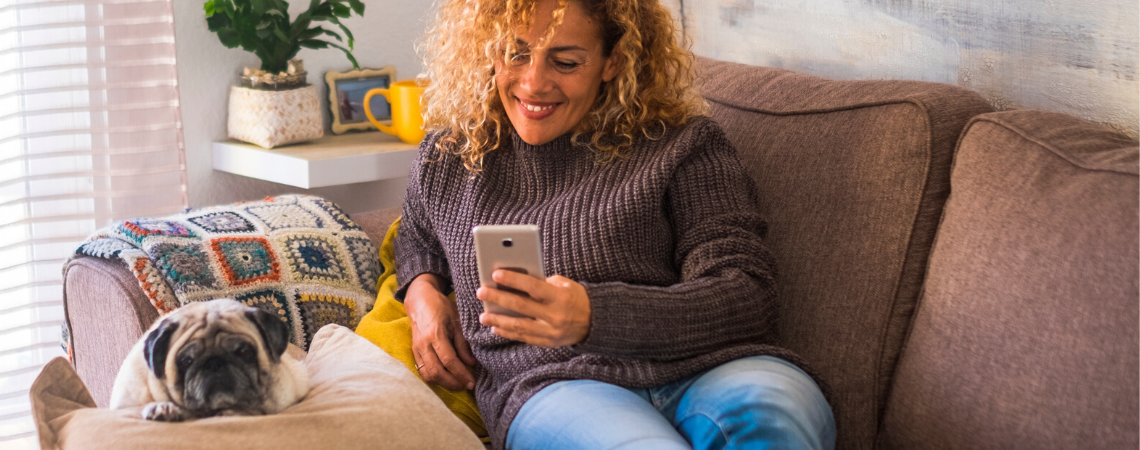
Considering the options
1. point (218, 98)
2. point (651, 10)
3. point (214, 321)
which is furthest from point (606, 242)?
point (218, 98)

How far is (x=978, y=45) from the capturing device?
1.28 metres

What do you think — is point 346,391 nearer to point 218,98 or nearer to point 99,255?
point 99,255

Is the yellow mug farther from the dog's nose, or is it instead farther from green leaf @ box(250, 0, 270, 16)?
the dog's nose

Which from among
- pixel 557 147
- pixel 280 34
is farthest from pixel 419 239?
pixel 280 34

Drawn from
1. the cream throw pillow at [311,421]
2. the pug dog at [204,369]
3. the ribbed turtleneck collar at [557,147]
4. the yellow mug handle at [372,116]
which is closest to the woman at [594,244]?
the ribbed turtleneck collar at [557,147]

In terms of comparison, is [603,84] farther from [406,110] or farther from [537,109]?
[406,110]

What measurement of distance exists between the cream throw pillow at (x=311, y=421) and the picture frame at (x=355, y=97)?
43.2 inches

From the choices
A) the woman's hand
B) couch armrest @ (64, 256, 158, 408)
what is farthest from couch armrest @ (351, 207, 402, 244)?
the woman's hand

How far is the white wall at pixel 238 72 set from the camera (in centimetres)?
182

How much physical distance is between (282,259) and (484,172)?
0.32 meters

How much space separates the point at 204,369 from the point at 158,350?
5 centimetres

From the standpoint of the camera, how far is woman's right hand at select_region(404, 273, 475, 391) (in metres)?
1.27

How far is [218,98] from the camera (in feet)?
6.15

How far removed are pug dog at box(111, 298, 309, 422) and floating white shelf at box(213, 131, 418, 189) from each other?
2.81ft
